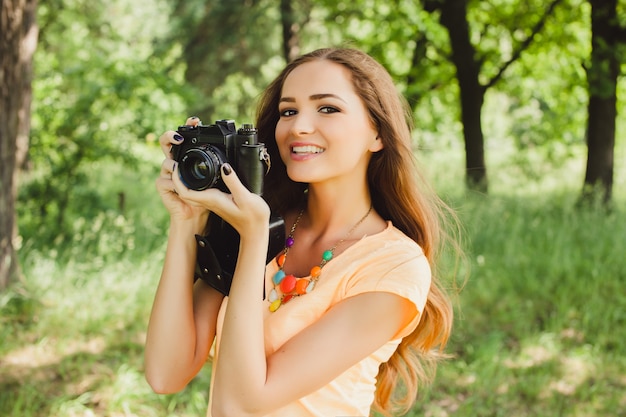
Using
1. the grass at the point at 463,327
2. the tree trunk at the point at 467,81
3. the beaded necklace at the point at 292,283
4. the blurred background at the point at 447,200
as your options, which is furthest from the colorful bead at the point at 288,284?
the tree trunk at the point at 467,81

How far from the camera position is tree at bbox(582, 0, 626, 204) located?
643 cm

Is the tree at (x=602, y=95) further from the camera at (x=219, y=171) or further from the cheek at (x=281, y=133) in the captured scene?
the camera at (x=219, y=171)

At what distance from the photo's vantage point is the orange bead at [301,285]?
1545 mm

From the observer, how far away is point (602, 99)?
22.2 ft

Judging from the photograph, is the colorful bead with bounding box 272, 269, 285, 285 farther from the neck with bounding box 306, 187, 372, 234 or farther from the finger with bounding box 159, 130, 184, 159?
the finger with bounding box 159, 130, 184, 159

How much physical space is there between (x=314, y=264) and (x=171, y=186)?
0.44 m

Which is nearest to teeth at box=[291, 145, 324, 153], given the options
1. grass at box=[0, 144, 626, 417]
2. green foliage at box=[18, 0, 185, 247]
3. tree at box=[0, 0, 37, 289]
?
grass at box=[0, 144, 626, 417]

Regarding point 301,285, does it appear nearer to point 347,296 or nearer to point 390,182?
point 347,296

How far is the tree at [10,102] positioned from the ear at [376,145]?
2743 mm

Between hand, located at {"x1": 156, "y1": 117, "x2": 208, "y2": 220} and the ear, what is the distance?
48cm

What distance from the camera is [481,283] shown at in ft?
15.0

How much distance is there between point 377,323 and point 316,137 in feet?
1.63

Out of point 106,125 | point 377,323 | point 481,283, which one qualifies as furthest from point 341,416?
point 106,125

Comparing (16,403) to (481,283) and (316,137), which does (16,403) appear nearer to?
(316,137)
